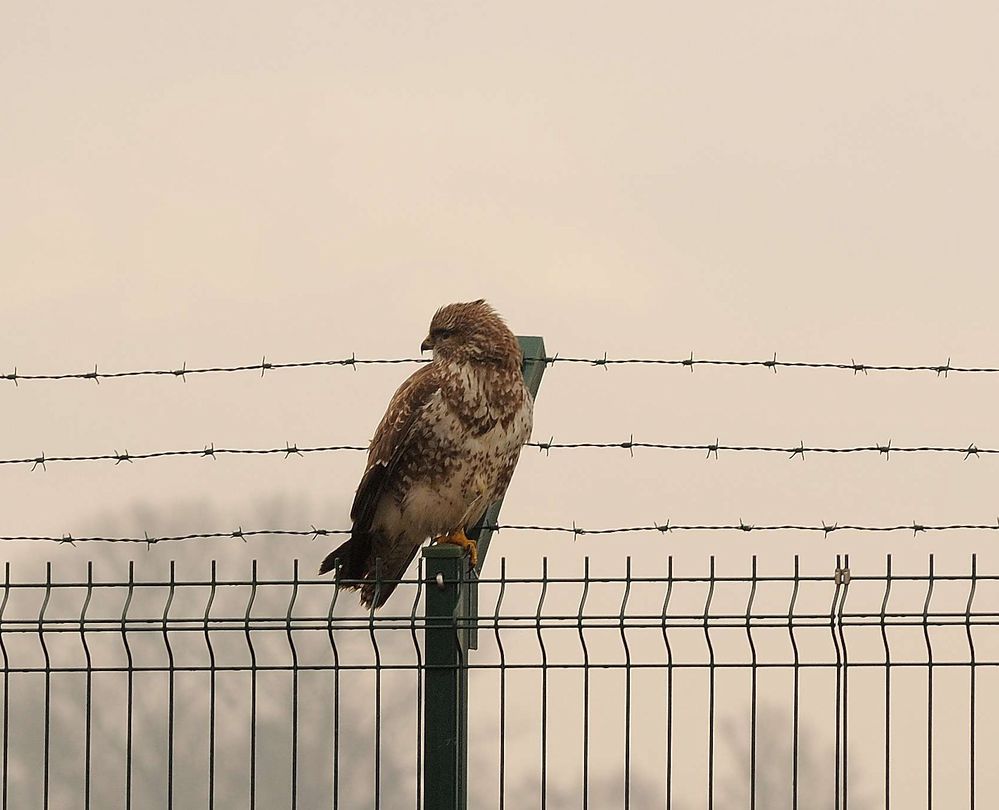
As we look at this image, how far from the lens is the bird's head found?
7180mm

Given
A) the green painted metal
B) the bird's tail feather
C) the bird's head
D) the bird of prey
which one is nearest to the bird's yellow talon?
the bird of prey

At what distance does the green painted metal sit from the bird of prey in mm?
1419

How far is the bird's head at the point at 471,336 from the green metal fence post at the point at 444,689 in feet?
5.39

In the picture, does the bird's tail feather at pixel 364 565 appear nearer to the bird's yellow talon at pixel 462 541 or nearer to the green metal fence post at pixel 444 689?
the bird's yellow talon at pixel 462 541

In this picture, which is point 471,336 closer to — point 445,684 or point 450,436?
point 450,436

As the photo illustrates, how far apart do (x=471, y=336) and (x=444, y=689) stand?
1.98 m

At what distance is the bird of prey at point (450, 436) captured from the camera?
7145mm

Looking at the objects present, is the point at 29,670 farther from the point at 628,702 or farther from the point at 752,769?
the point at 752,769

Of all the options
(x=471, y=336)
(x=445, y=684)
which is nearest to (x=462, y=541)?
(x=471, y=336)

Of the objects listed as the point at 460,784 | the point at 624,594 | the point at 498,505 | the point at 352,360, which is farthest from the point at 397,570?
the point at 624,594

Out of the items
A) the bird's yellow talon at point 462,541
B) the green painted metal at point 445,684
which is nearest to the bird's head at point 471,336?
the bird's yellow talon at point 462,541

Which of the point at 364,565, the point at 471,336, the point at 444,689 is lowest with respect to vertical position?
the point at 444,689

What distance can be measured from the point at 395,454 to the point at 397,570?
0.58 metres

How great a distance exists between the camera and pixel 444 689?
5609mm
